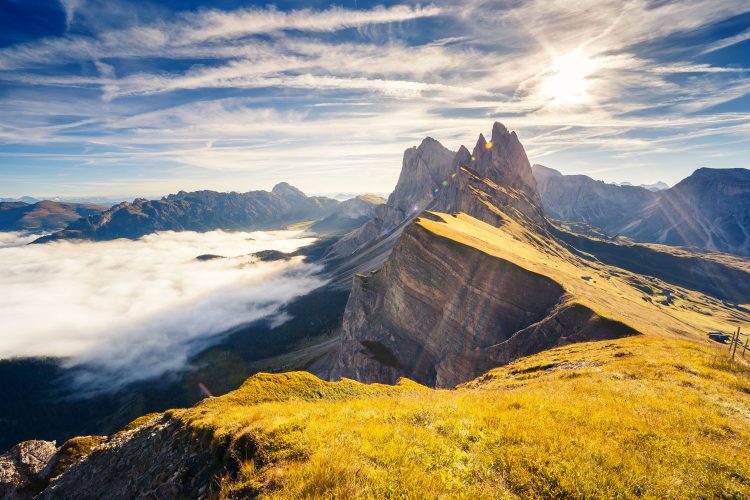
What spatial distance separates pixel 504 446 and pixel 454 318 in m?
68.2

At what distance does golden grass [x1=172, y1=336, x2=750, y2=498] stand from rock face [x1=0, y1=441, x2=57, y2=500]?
948 inches

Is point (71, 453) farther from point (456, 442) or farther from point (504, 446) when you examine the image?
point (504, 446)

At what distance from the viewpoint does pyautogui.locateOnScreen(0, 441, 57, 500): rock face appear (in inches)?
1010

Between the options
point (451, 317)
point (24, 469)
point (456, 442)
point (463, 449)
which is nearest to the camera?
point (463, 449)

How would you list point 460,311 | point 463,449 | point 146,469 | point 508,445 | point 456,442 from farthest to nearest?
point 460,311, point 146,469, point 456,442, point 508,445, point 463,449

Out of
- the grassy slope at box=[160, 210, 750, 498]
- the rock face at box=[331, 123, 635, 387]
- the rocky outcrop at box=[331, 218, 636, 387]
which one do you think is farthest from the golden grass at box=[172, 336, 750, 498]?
the rock face at box=[331, 123, 635, 387]

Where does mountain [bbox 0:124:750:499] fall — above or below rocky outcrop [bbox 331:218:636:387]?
above

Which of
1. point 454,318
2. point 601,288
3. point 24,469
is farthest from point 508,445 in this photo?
point 601,288

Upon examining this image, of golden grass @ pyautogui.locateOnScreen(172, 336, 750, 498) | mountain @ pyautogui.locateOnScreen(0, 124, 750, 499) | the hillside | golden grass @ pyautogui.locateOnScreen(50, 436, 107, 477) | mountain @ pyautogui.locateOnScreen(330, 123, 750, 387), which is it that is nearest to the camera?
golden grass @ pyautogui.locateOnScreen(172, 336, 750, 498)

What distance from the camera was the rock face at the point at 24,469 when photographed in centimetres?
2566

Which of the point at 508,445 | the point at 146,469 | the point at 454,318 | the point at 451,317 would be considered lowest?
the point at 451,317

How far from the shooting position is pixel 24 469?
90.8 feet

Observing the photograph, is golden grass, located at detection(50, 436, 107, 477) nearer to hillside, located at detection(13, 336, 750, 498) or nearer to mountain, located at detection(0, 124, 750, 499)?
mountain, located at detection(0, 124, 750, 499)

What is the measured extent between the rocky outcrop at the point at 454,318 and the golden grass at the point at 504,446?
4098 centimetres
